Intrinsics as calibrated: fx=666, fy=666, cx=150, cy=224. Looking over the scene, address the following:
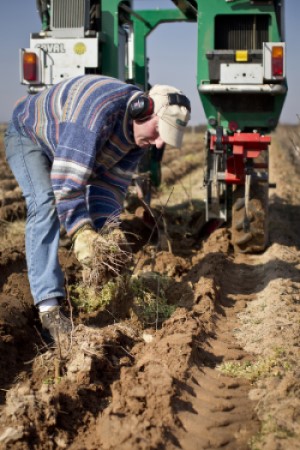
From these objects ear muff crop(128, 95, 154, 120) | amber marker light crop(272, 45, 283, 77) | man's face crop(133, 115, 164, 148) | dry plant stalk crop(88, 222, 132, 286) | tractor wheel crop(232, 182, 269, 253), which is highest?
amber marker light crop(272, 45, 283, 77)

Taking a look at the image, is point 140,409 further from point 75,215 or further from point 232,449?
point 75,215

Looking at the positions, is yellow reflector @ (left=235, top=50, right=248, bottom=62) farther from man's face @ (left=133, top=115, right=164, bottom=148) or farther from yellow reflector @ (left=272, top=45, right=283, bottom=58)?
man's face @ (left=133, top=115, right=164, bottom=148)

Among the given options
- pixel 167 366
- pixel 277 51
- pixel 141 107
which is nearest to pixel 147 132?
pixel 141 107

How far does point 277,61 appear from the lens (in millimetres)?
5625

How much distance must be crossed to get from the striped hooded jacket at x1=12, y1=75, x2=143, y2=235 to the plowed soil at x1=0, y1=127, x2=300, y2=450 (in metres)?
0.72

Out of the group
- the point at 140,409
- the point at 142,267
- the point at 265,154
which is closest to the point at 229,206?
the point at 265,154

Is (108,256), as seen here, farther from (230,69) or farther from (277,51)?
(277,51)

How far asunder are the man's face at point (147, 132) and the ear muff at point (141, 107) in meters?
0.05

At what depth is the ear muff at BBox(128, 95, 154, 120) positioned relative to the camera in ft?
12.0

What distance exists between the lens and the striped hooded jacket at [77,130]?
11.7 feet

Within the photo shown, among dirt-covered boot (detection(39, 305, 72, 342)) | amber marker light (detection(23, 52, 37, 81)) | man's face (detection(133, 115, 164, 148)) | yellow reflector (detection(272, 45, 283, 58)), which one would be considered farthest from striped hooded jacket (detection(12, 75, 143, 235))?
yellow reflector (detection(272, 45, 283, 58))

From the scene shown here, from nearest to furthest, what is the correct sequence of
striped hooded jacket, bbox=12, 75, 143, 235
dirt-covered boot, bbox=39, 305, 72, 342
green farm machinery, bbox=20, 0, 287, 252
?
striped hooded jacket, bbox=12, 75, 143, 235 < dirt-covered boot, bbox=39, 305, 72, 342 < green farm machinery, bbox=20, 0, 287, 252

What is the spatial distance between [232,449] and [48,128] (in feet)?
7.00

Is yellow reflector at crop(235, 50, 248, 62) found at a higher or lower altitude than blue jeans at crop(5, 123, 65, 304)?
higher
